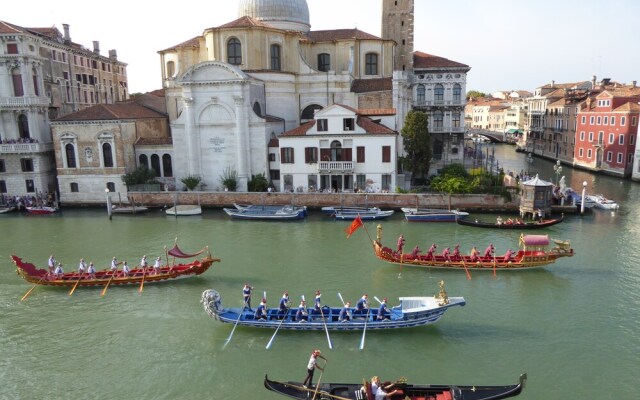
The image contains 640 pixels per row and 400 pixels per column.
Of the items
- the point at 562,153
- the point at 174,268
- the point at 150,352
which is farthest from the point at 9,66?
the point at 562,153

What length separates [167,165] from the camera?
3459 centimetres

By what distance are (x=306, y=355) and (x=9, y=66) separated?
1187 inches

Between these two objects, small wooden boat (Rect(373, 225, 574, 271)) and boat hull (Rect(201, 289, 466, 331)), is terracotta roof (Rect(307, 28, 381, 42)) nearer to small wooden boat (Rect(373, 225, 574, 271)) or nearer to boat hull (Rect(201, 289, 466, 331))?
small wooden boat (Rect(373, 225, 574, 271))

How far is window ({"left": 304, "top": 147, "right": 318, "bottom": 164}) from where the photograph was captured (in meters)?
31.5

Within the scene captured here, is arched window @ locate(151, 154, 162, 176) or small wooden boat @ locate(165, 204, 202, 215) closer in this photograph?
small wooden boat @ locate(165, 204, 202, 215)

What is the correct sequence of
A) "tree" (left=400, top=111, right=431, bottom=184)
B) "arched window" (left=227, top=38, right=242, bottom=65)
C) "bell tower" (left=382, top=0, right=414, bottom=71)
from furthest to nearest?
1. "bell tower" (left=382, top=0, right=414, bottom=71)
2. "arched window" (left=227, top=38, right=242, bottom=65)
3. "tree" (left=400, top=111, right=431, bottom=184)

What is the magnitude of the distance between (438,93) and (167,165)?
909 inches

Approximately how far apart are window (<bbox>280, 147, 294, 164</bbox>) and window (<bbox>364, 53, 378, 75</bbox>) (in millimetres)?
12065

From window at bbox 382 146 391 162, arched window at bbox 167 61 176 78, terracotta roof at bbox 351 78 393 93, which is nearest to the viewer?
window at bbox 382 146 391 162

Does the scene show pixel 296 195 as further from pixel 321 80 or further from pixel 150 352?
pixel 150 352

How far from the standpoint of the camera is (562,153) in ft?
169

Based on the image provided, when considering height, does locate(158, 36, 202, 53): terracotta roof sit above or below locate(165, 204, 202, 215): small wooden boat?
above

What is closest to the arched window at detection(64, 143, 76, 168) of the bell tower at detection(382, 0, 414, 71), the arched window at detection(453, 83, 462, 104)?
the bell tower at detection(382, 0, 414, 71)

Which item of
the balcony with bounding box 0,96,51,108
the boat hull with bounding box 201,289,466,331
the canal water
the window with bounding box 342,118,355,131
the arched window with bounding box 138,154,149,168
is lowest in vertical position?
the canal water
